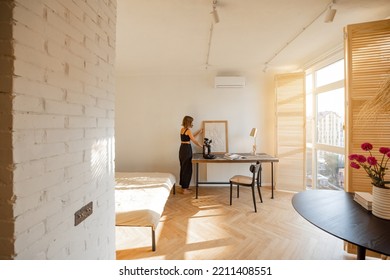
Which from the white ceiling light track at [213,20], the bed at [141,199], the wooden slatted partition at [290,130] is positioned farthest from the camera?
the wooden slatted partition at [290,130]

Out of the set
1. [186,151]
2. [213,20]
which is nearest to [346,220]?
[213,20]

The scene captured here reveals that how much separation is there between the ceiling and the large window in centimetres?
45

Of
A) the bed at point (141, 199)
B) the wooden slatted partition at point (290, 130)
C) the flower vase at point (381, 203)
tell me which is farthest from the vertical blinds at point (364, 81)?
the bed at point (141, 199)

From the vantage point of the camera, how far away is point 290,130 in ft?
13.6

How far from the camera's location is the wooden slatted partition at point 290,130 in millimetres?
4027

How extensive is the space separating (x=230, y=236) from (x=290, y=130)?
8.99 feet

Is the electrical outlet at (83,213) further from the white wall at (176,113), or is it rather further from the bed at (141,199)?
the white wall at (176,113)

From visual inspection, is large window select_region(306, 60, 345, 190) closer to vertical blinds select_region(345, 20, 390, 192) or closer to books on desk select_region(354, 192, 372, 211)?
vertical blinds select_region(345, 20, 390, 192)

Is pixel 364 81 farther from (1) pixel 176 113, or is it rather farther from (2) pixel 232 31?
(1) pixel 176 113

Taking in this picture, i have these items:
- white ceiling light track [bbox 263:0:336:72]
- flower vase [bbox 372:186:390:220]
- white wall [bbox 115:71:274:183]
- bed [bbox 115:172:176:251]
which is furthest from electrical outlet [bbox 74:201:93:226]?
white wall [bbox 115:71:274:183]

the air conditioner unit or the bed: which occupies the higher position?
the air conditioner unit

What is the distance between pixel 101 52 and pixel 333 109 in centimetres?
379

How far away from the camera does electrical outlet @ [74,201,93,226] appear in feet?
3.62

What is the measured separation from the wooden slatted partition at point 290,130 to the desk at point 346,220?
2.52 metres
